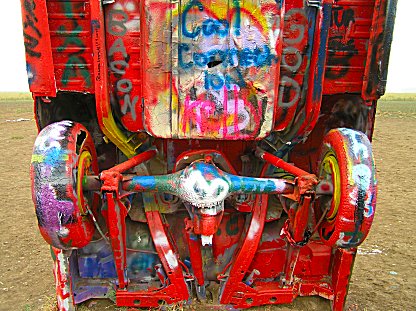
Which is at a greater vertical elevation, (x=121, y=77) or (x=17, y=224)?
(x=121, y=77)

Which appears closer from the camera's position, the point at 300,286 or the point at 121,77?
the point at 121,77

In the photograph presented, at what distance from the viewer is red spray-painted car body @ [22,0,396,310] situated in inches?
102

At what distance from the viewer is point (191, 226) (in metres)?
2.87

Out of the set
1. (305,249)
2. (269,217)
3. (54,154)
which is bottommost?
(305,249)

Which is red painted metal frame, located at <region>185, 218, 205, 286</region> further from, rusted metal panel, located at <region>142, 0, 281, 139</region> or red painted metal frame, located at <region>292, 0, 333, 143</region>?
red painted metal frame, located at <region>292, 0, 333, 143</region>

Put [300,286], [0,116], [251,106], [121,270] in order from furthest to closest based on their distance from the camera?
1. [0,116]
2. [300,286]
3. [121,270]
4. [251,106]

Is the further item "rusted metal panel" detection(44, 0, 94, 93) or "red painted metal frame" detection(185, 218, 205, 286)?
"red painted metal frame" detection(185, 218, 205, 286)

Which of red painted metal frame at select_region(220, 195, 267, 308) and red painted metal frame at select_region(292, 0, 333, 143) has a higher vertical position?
red painted metal frame at select_region(292, 0, 333, 143)

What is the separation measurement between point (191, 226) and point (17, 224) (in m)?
3.73

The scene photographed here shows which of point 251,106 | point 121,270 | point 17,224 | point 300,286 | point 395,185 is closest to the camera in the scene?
point 251,106

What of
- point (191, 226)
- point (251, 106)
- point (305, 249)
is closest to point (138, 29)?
point (251, 106)

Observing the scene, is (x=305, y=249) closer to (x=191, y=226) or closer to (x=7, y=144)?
(x=191, y=226)

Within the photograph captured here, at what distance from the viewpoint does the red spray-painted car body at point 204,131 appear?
2582 millimetres

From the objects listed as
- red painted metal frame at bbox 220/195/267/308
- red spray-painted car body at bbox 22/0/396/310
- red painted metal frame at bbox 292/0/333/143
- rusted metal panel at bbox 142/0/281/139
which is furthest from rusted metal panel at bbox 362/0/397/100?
red painted metal frame at bbox 220/195/267/308
